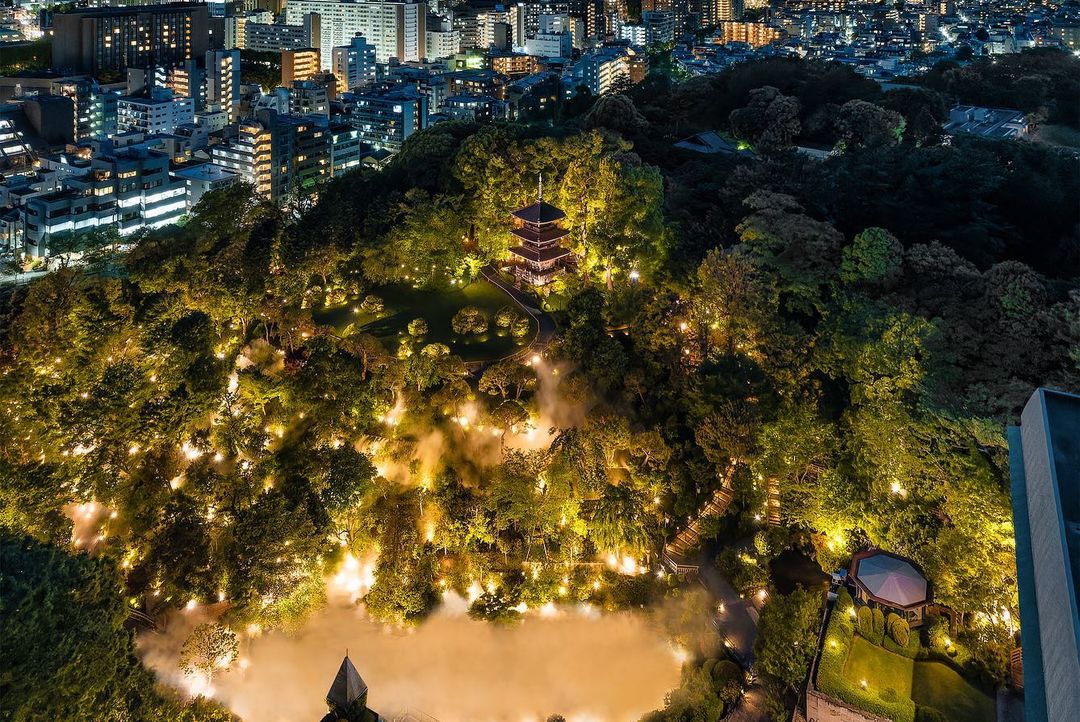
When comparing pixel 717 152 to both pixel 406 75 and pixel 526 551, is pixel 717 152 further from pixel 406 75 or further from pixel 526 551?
pixel 406 75

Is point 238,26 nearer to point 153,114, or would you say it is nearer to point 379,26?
point 379,26

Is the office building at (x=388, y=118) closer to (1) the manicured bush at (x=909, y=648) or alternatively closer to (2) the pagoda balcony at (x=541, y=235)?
(2) the pagoda balcony at (x=541, y=235)

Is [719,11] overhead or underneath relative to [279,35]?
overhead

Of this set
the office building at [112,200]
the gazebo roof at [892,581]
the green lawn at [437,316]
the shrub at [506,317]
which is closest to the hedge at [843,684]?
the gazebo roof at [892,581]

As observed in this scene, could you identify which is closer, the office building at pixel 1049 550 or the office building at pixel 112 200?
the office building at pixel 1049 550

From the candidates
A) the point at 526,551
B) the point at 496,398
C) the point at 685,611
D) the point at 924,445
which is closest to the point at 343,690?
the point at 526,551

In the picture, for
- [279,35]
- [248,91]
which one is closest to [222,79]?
[248,91]
